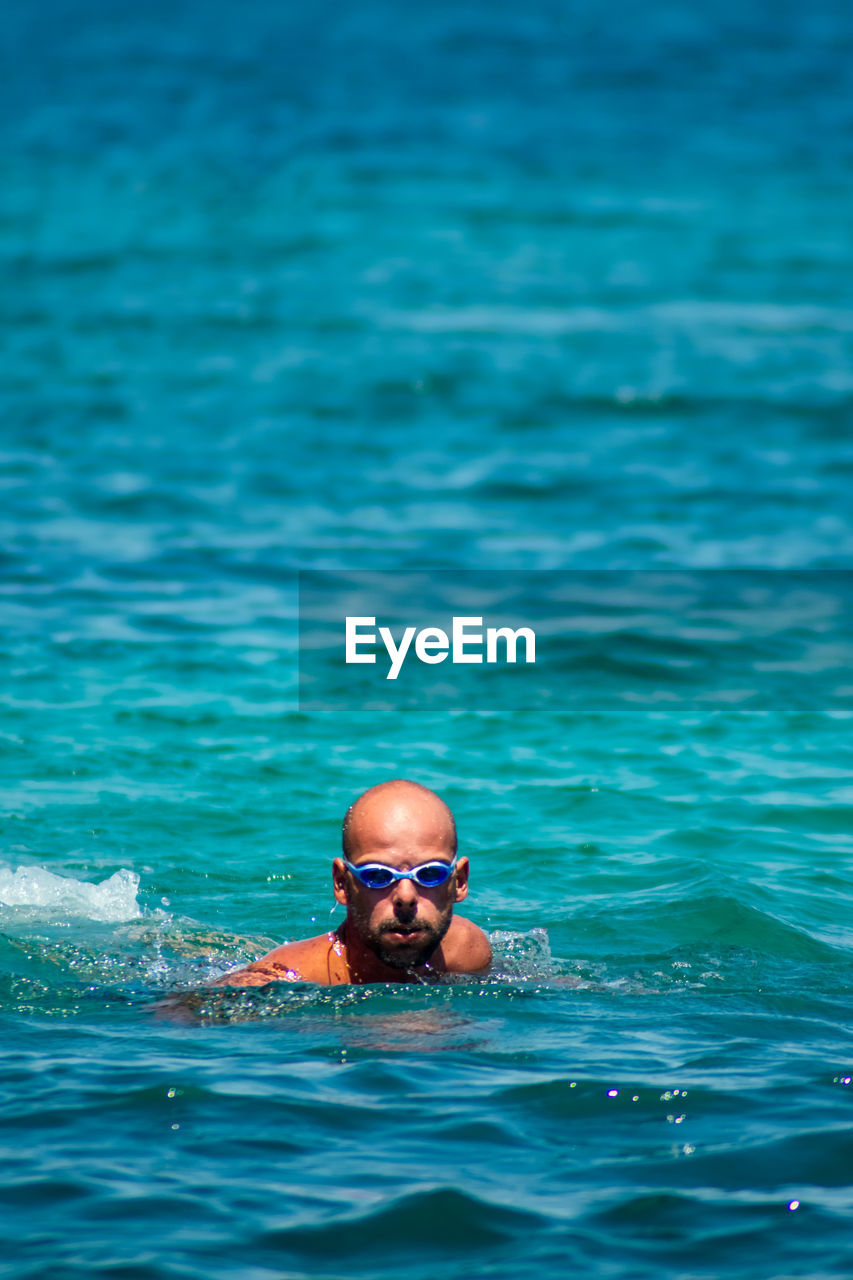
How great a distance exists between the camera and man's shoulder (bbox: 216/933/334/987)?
6180 millimetres

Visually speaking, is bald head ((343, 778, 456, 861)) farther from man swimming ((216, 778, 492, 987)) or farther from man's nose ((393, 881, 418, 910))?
man's nose ((393, 881, 418, 910))

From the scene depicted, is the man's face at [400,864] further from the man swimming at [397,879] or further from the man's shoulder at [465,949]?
the man's shoulder at [465,949]

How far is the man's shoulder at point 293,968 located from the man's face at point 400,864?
0.39 meters

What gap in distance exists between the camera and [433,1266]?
13.8 feet

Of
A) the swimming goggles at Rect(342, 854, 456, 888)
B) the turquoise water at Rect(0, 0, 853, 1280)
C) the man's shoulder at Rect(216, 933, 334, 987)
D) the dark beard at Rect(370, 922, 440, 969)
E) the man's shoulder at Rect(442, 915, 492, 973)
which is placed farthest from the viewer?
the man's shoulder at Rect(442, 915, 492, 973)

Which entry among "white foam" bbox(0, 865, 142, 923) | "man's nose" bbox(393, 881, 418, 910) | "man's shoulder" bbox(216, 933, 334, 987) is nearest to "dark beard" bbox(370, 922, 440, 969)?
"man's nose" bbox(393, 881, 418, 910)

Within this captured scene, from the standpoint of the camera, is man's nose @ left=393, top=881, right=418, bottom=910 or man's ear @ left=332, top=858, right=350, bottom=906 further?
man's ear @ left=332, top=858, right=350, bottom=906

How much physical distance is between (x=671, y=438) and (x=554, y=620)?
7.25 m

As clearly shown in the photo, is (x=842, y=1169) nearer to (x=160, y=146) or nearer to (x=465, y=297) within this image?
(x=465, y=297)

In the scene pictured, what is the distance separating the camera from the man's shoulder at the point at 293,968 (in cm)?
618

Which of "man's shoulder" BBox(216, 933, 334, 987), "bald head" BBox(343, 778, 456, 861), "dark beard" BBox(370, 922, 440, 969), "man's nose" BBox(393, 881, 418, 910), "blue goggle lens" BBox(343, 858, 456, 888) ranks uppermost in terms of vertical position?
"bald head" BBox(343, 778, 456, 861)

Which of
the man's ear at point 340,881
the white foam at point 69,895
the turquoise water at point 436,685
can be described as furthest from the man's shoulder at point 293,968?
the white foam at point 69,895

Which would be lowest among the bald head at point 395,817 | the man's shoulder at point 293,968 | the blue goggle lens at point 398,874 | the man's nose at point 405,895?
the man's shoulder at point 293,968

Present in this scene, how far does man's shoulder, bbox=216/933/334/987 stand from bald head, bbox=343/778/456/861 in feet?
1.94
